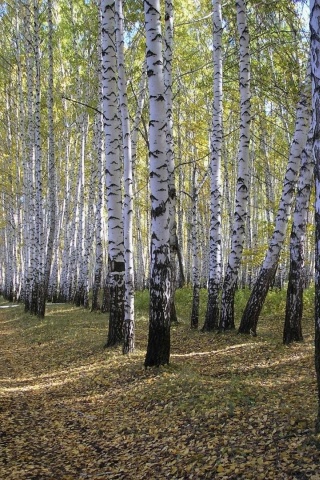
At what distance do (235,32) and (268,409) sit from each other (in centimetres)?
1047

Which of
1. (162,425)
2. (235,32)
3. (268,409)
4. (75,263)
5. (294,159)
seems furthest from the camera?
(75,263)

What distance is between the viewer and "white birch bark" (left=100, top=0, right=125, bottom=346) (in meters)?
8.09

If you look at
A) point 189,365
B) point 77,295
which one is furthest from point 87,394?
point 77,295

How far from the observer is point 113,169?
831 cm

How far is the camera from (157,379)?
6.37 m

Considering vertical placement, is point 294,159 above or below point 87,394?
above

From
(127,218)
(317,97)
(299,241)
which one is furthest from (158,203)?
(317,97)

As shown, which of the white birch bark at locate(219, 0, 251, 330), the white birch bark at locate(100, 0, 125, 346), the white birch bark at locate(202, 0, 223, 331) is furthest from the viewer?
the white birch bark at locate(202, 0, 223, 331)

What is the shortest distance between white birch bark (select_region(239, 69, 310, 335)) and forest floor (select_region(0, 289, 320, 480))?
0.57 m

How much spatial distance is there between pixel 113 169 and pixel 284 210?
3.38 meters

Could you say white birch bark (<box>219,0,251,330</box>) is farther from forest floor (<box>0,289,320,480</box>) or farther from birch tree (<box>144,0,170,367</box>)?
birch tree (<box>144,0,170,367</box>)

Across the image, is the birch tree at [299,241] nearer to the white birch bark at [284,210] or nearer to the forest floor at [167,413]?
the white birch bark at [284,210]

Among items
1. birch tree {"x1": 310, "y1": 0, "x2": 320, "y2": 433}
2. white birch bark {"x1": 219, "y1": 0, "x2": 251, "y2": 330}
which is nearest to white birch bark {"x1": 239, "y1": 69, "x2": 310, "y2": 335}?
white birch bark {"x1": 219, "y1": 0, "x2": 251, "y2": 330}

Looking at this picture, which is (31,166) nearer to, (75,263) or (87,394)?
(75,263)
